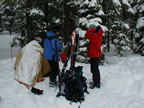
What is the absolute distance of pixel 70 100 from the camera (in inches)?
182

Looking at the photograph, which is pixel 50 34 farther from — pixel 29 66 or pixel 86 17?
pixel 86 17

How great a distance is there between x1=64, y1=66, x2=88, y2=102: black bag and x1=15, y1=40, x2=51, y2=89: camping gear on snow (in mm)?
1266

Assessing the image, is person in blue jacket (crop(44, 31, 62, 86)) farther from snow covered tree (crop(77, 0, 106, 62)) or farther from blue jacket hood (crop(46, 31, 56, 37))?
snow covered tree (crop(77, 0, 106, 62))

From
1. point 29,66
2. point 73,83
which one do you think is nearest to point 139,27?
point 73,83

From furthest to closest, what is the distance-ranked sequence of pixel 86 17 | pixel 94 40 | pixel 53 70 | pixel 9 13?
1. pixel 9 13
2. pixel 86 17
3. pixel 53 70
4. pixel 94 40

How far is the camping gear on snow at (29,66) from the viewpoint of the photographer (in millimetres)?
5320

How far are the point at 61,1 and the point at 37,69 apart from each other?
7.22 metres

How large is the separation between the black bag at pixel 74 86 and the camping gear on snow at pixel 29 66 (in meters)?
1.27

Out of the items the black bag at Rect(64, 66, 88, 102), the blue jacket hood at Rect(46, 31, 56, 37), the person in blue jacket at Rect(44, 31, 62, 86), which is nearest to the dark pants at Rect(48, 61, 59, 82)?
the person in blue jacket at Rect(44, 31, 62, 86)

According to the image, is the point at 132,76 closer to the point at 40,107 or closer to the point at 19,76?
the point at 40,107

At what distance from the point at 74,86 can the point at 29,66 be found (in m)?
1.89

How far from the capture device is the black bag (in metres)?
4.66

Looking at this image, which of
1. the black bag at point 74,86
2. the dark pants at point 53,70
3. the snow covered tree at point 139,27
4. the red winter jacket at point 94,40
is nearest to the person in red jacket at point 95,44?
the red winter jacket at point 94,40

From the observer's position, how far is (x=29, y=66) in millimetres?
5555
